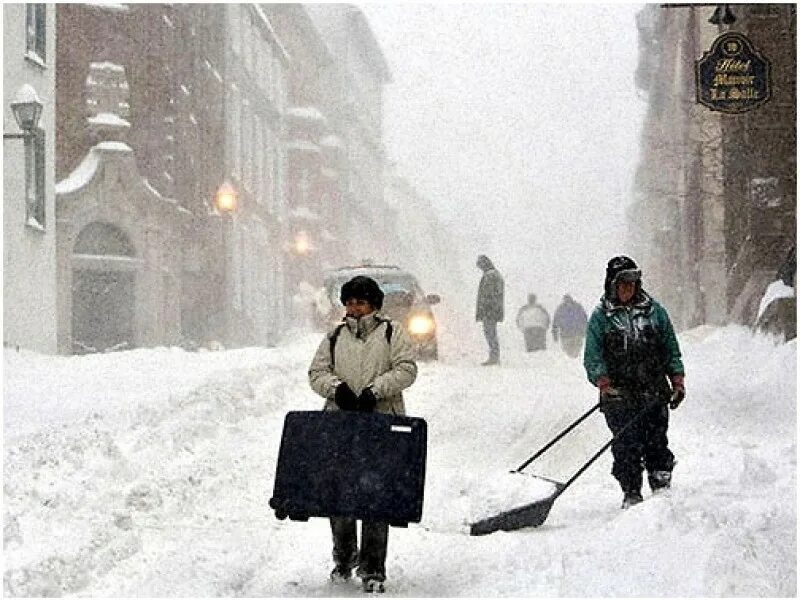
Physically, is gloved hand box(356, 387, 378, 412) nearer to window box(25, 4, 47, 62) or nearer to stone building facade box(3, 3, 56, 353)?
stone building facade box(3, 3, 56, 353)

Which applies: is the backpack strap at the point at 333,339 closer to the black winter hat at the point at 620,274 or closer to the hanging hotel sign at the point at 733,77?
the black winter hat at the point at 620,274

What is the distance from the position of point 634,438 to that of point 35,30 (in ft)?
67.5

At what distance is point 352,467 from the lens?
6984 mm

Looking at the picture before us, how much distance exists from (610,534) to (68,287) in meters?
25.9

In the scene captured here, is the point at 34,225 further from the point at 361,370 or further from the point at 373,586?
the point at 373,586

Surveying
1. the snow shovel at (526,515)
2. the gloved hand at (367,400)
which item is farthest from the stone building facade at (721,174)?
the gloved hand at (367,400)

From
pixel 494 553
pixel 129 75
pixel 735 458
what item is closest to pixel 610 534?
pixel 494 553

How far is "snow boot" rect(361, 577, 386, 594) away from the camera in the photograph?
690cm

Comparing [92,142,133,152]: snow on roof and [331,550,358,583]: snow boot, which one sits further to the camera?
[92,142,133,152]: snow on roof

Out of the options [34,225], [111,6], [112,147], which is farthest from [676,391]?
[111,6]

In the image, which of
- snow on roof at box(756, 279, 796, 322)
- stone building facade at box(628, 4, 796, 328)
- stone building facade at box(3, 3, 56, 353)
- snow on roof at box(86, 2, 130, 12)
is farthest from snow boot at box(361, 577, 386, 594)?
snow on roof at box(86, 2, 130, 12)

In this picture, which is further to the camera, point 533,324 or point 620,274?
point 533,324

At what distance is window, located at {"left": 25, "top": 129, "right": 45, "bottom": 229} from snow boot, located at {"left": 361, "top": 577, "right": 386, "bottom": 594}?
65.2ft

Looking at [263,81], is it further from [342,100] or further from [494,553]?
[494,553]
